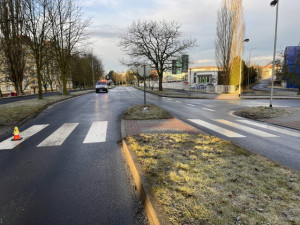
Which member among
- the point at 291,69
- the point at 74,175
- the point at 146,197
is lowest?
the point at 74,175

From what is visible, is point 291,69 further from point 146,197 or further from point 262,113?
point 146,197

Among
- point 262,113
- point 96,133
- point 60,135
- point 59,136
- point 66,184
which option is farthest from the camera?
point 262,113

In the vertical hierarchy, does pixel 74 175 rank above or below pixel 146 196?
below

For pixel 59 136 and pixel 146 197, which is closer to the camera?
pixel 146 197

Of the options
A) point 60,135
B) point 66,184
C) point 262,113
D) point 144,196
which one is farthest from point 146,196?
point 262,113

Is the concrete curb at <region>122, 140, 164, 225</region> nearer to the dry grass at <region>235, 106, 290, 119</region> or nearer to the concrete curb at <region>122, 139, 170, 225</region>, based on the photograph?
the concrete curb at <region>122, 139, 170, 225</region>

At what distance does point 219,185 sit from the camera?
10.5ft

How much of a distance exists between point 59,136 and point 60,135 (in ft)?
0.43

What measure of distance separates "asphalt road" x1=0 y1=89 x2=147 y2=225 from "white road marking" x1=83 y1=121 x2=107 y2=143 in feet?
0.58

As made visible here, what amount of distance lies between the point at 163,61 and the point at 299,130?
88.5 ft

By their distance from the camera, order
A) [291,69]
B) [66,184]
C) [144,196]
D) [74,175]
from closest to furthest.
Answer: [144,196] < [66,184] < [74,175] < [291,69]

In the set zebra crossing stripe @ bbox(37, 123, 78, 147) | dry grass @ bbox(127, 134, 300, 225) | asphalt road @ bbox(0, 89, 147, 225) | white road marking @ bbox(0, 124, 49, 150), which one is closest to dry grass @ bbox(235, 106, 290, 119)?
dry grass @ bbox(127, 134, 300, 225)

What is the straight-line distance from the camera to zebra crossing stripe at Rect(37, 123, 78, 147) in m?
6.13

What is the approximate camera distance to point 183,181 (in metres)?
3.31
